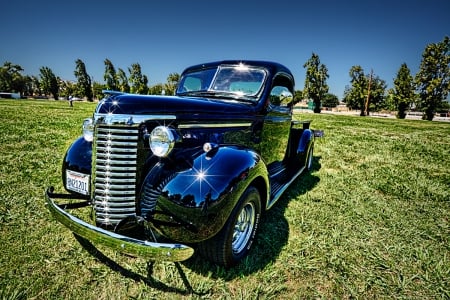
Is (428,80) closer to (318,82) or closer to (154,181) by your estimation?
(318,82)

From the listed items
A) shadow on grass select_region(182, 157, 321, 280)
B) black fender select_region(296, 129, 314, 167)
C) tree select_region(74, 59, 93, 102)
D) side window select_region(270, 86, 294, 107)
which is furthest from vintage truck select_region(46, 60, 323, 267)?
tree select_region(74, 59, 93, 102)

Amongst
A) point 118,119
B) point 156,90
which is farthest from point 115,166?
point 156,90

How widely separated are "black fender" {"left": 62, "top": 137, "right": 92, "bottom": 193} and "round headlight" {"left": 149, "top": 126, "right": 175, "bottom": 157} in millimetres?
974

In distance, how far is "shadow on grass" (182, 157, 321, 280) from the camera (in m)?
2.30

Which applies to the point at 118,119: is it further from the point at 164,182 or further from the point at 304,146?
the point at 304,146

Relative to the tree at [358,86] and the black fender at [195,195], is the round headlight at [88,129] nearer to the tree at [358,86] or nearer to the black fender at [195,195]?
the black fender at [195,195]

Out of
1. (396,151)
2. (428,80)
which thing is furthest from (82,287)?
(428,80)

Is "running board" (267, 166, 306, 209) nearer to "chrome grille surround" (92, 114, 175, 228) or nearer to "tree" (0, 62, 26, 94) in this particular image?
"chrome grille surround" (92, 114, 175, 228)

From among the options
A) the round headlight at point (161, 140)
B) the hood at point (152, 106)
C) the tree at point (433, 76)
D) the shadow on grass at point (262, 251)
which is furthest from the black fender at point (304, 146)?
the tree at point (433, 76)

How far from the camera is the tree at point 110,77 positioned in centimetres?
4262

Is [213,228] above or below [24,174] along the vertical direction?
above

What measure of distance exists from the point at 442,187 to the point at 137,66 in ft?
145

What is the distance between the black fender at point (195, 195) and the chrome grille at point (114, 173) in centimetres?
15

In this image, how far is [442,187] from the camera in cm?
486
